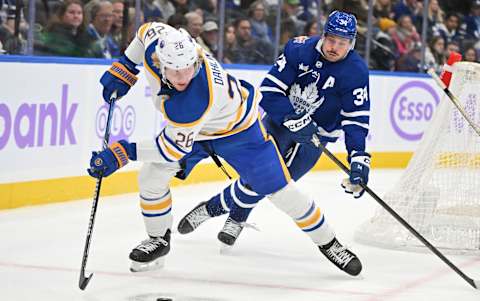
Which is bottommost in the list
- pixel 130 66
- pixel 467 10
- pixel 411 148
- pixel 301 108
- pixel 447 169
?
pixel 411 148

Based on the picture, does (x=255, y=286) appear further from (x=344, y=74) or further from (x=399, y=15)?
(x=399, y=15)

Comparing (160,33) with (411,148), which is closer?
(160,33)

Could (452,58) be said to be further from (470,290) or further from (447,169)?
(470,290)

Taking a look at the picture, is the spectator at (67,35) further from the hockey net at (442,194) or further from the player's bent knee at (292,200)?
the player's bent knee at (292,200)

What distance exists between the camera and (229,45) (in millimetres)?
8531

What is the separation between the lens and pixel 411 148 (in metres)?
9.73

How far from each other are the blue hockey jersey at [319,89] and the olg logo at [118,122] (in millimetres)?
2066

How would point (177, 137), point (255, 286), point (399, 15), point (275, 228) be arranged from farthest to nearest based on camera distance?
1. point (399, 15)
2. point (275, 228)
3. point (255, 286)
4. point (177, 137)

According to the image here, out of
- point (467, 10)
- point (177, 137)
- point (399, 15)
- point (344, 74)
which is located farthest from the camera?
point (467, 10)

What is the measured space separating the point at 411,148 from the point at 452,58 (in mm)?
4897

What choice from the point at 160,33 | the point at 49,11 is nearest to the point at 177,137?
the point at 160,33

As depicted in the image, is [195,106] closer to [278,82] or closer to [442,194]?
[278,82]

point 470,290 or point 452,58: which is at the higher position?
point 452,58

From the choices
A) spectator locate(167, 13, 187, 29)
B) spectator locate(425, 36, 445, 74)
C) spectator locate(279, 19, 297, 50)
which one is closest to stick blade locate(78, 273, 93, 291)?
spectator locate(167, 13, 187, 29)
